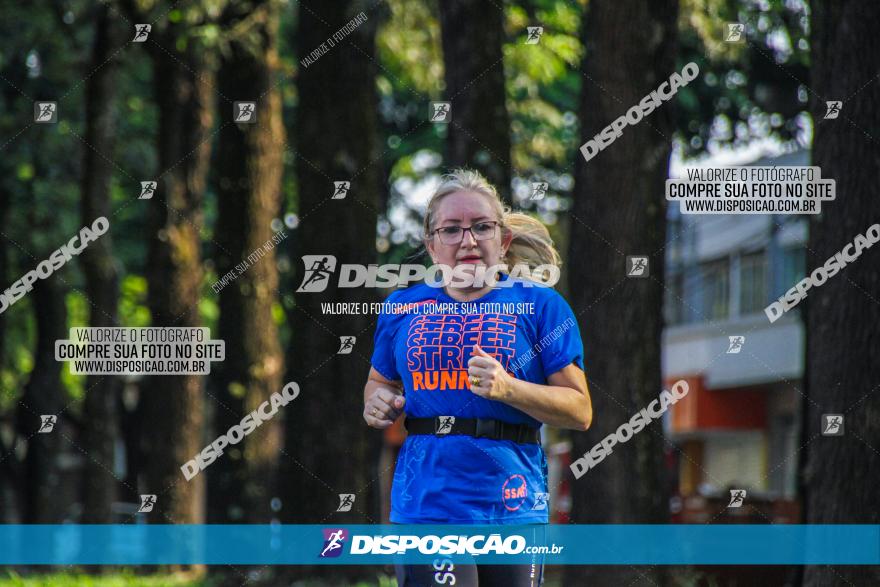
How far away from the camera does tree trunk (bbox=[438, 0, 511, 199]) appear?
1261 cm

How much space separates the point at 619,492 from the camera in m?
11.6

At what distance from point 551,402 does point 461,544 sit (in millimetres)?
599

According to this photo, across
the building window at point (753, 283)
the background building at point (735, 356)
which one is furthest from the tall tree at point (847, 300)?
the building window at point (753, 283)

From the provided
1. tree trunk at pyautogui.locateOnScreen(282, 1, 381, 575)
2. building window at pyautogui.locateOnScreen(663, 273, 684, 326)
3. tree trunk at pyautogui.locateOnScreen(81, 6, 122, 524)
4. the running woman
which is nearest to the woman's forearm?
the running woman

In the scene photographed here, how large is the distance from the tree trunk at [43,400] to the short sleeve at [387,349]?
57.2 feet

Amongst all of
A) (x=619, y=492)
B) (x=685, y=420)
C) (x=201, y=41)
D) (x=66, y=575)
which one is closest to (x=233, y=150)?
(x=201, y=41)

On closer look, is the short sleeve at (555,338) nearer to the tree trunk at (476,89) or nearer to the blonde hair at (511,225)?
the blonde hair at (511,225)

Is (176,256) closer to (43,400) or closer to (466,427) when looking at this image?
(43,400)

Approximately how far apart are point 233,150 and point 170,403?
3.59 m

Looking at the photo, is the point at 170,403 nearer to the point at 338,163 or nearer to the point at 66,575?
the point at 66,575

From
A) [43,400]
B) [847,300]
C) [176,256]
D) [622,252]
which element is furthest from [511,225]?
[43,400]

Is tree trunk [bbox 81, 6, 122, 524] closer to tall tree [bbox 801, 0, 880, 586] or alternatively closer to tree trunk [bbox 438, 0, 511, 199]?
tree trunk [bbox 438, 0, 511, 199]

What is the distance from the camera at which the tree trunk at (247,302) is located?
637 inches

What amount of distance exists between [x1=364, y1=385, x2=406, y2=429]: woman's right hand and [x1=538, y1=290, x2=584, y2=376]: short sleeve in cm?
55
